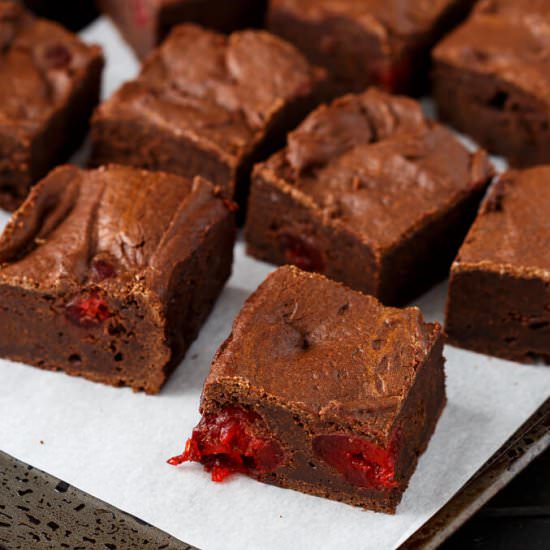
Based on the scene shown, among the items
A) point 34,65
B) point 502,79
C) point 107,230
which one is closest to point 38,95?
point 34,65

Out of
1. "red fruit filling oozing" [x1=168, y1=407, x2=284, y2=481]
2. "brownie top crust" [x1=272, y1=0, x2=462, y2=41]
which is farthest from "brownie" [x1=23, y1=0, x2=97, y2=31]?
"red fruit filling oozing" [x1=168, y1=407, x2=284, y2=481]

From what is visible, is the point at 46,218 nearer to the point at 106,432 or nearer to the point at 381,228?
the point at 106,432

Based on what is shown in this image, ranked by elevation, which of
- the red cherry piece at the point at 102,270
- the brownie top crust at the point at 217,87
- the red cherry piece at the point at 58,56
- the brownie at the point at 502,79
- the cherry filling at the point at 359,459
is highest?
the red cherry piece at the point at 58,56

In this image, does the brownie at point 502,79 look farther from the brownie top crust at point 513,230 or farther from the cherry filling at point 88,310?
the cherry filling at point 88,310

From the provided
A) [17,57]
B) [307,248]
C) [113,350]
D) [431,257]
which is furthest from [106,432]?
[17,57]

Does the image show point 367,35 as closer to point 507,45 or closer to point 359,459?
point 507,45

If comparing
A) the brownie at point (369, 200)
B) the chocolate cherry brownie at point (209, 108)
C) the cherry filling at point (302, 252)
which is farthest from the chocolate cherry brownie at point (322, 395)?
the chocolate cherry brownie at point (209, 108)

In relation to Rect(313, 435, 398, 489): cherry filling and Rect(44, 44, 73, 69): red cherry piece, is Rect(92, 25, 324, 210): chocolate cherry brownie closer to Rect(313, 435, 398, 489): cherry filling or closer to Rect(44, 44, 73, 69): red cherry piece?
Rect(44, 44, 73, 69): red cherry piece
